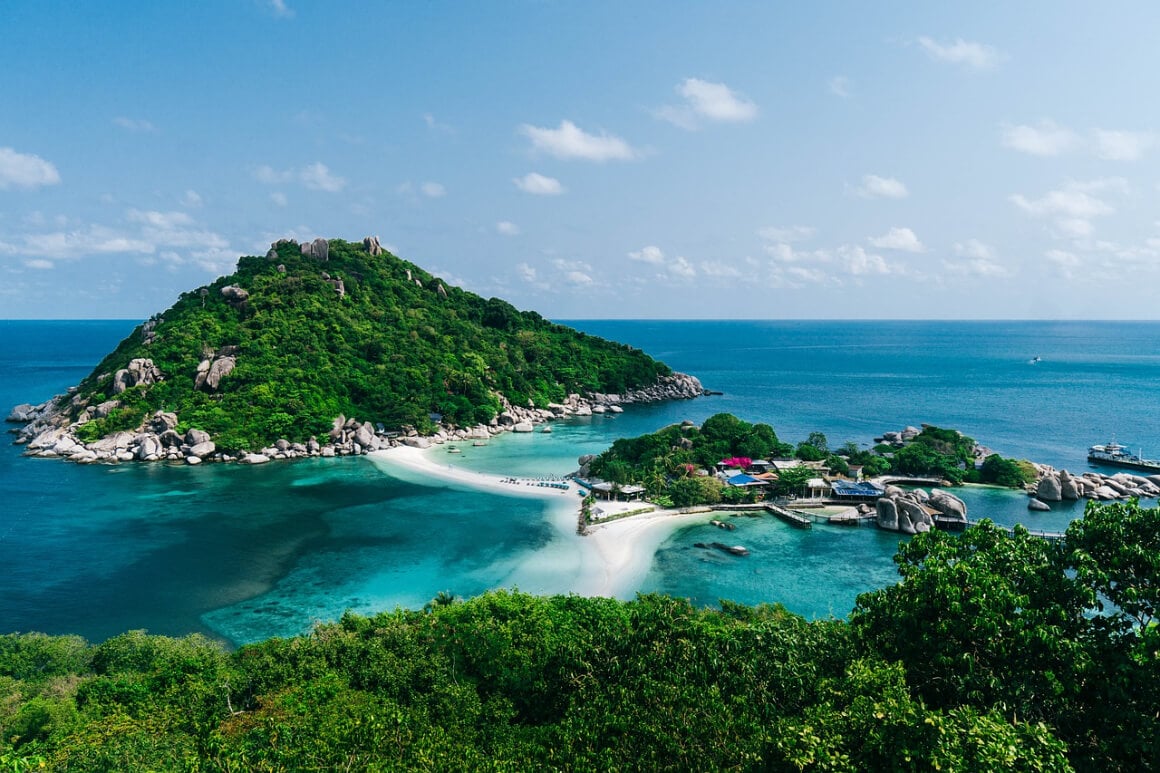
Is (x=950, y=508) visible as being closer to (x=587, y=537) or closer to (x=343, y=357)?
(x=587, y=537)

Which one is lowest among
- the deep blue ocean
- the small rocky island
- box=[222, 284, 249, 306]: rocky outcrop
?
the deep blue ocean

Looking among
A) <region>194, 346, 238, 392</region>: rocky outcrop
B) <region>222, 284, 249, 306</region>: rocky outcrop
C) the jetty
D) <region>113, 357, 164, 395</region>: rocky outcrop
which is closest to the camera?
the jetty

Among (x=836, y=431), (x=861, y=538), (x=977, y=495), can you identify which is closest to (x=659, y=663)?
(x=861, y=538)

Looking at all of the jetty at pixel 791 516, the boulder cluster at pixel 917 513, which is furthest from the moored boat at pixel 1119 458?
the jetty at pixel 791 516

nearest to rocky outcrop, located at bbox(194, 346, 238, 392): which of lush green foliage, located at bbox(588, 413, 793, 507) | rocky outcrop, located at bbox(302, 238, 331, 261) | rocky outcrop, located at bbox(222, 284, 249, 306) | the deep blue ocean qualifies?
the deep blue ocean

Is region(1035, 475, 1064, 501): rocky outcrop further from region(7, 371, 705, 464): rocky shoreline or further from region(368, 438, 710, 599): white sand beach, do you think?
region(7, 371, 705, 464): rocky shoreline

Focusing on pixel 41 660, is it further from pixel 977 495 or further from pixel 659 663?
pixel 977 495

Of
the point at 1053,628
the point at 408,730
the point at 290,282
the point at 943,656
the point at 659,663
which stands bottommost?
the point at 408,730
